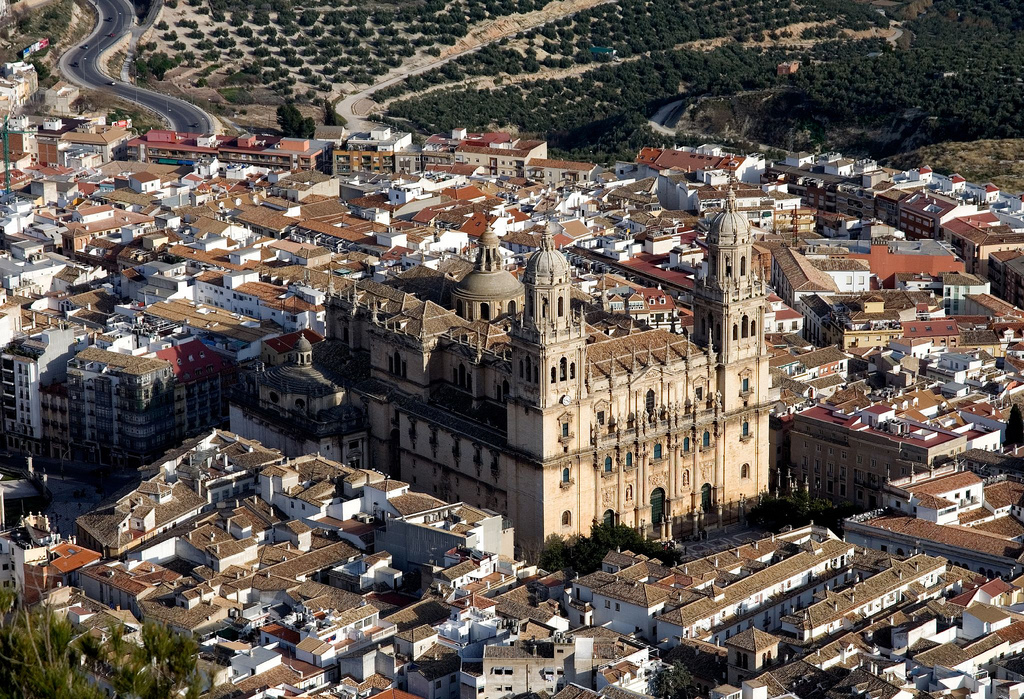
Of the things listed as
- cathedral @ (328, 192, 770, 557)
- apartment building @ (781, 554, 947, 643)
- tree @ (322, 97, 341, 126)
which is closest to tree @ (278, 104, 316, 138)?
tree @ (322, 97, 341, 126)

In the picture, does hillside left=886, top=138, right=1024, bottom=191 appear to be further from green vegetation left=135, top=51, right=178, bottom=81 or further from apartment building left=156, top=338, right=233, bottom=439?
green vegetation left=135, top=51, right=178, bottom=81

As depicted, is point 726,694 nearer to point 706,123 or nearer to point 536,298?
point 536,298

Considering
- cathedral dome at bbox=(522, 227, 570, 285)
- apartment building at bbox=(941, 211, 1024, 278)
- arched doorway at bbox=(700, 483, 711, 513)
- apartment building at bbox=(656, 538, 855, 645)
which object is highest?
cathedral dome at bbox=(522, 227, 570, 285)

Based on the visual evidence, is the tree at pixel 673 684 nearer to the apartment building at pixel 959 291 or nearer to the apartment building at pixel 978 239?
the apartment building at pixel 959 291

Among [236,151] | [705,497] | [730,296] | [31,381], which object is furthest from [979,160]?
[31,381]

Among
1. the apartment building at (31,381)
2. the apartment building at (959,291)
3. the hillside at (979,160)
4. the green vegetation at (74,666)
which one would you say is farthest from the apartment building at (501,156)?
the green vegetation at (74,666)

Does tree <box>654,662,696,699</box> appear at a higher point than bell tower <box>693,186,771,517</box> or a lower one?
lower
